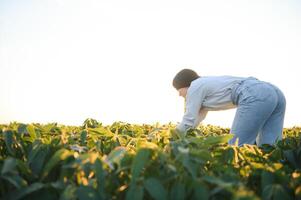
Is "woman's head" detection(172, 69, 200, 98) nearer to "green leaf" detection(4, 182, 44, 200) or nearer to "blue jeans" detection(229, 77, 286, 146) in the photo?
"blue jeans" detection(229, 77, 286, 146)

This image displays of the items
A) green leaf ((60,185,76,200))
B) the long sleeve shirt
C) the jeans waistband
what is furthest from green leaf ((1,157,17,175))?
the jeans waistband

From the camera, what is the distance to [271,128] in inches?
141

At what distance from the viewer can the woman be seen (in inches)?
127

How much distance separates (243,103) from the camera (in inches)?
130

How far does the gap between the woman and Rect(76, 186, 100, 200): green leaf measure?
2.27 meters

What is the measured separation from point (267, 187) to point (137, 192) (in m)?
0.48

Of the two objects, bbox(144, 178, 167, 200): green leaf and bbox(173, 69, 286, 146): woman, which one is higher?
bbox(144, 178, 167, 200): green leaf

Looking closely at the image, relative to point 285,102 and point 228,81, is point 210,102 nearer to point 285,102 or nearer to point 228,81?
point 228,81

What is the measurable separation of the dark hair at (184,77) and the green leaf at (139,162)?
3.09 m

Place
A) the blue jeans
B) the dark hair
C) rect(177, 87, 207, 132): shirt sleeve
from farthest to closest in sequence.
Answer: the dark hair < rect(177, 87, 207, 132): shirt sleeve < the blue jeans

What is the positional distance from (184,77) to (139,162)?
312 cm

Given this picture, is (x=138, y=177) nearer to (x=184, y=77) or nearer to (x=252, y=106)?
(x=252, y=106)

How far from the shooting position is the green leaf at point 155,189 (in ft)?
2.97

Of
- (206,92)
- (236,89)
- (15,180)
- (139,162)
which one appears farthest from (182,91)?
(15,180)
